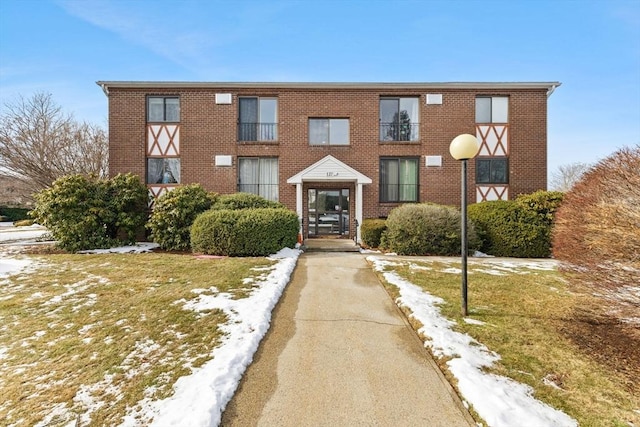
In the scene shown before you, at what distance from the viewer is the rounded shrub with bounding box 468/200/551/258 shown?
9.89 meters

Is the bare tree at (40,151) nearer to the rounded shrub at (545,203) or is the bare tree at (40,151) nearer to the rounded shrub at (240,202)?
the rounded shrub at (240,202)

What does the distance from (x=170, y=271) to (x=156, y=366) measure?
14.2ft

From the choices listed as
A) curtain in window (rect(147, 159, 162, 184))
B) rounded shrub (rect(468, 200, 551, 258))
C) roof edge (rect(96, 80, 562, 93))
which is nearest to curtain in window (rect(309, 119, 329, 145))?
roof edge (rect(96, 80, 562, 93))

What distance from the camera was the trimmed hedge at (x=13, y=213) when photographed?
2995 centimetres

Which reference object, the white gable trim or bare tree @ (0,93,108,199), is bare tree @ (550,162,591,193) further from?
bare tree @ (0,93,108,199)

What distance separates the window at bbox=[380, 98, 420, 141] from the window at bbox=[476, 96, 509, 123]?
2.71 meters

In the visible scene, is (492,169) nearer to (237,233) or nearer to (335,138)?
(335,138)

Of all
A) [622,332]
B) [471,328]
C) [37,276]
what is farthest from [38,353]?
[622,332]

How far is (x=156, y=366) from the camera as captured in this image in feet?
10.6

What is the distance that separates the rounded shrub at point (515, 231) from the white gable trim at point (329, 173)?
4629 mm

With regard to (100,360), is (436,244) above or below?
above

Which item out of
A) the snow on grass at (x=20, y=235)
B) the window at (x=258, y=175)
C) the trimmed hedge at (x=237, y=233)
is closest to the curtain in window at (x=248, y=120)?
the window at (x=258, y=175)

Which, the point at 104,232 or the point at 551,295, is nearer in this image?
the point at 551,295

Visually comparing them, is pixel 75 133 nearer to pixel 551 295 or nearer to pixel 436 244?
pixel 436 244
